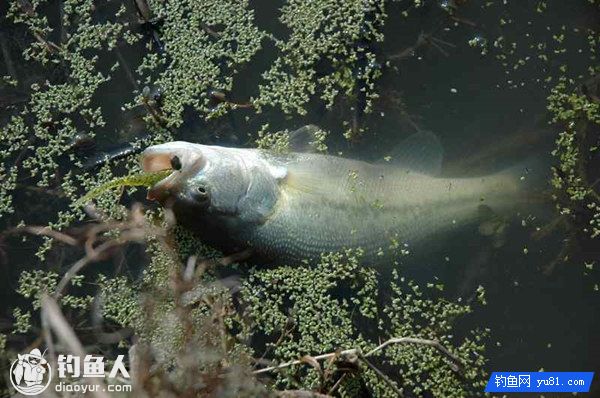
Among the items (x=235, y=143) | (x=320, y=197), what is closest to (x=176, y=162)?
(x=235, y=143)

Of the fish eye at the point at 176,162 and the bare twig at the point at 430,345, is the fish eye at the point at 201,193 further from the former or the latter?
the bare twig at the point at 430,345

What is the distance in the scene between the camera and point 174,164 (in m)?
3.14

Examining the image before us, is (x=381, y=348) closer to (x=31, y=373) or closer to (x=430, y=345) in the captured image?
(x=430, y=345)

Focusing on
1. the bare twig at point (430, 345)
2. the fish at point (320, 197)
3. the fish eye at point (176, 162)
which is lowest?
the bare twig at point (430, 345)

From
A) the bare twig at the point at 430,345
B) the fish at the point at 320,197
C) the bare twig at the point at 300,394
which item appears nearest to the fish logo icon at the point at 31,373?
the fish at the point at 320,197

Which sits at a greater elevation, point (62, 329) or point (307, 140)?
point (307, 140)

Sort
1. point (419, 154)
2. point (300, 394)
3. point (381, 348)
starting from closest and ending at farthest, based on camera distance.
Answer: point (300, 394)
point (381, 348)
point (419, 154)

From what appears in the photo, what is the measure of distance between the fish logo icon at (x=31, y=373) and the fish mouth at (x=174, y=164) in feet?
3.15

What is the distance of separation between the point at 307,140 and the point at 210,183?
62 centimetres

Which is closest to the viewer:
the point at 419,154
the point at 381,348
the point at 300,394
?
the point at 300,394

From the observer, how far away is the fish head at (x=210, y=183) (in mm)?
3162

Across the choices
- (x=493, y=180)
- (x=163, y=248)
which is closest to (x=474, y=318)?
(x=493, y=180)

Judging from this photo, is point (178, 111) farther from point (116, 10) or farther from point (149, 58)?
point (116, 10)

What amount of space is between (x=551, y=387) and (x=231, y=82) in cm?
219
